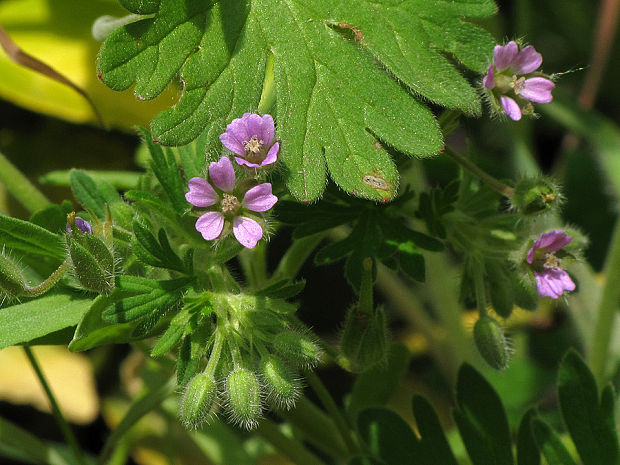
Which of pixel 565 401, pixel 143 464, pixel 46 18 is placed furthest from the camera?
pixel 46 18

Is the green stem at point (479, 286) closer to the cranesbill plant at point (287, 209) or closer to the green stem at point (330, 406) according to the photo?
the cranesbill plant at point (287, 209)

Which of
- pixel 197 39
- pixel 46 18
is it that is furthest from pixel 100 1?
pixel 197 39

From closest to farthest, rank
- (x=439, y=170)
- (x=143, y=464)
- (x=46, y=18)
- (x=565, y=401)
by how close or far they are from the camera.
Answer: (x=565, y=401) < (x=439, y=170) < (x=143, y=464) < (x=46, y=18)

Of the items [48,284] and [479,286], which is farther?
[479,286]

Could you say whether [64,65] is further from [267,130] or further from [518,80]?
[518,80]

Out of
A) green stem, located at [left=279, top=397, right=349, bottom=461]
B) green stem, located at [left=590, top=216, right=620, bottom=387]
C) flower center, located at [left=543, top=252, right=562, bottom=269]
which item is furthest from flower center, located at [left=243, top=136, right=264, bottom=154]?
green stem, located at [left=590, top=216, right=620, bottom=387]

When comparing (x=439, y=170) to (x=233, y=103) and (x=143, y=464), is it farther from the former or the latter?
(x=143, y=464)

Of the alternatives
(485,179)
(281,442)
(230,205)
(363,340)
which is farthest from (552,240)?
(281,442)
